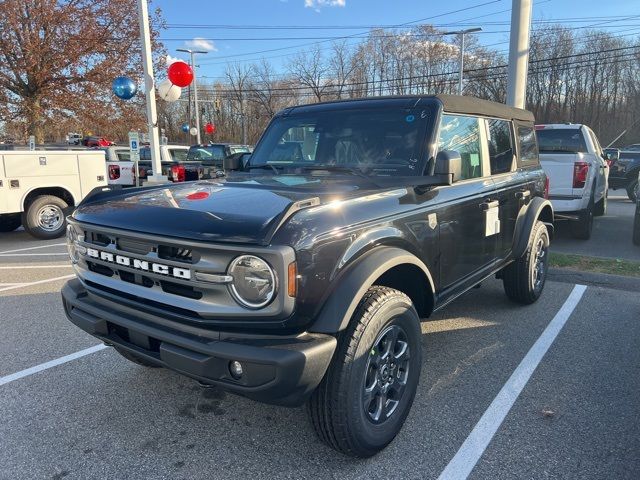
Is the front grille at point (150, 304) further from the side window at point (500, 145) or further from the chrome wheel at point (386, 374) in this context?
the side window at point (500, 145)

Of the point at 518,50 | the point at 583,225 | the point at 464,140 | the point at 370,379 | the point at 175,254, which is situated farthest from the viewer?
the point at 583,225

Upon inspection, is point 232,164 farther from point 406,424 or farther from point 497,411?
point 497,411

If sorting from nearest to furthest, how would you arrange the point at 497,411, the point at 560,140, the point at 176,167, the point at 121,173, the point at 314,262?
the point at 314,262 < the point at 497,411 < the point at 560,140 < the point at 176,167 < the point at 121,173

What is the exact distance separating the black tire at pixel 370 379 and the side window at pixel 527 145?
2835 mm

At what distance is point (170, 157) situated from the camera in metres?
17.1

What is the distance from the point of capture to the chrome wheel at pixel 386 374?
2.62 m

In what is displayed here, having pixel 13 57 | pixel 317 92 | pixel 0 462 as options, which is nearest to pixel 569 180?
pixel 0 462

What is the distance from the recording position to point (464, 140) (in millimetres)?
3791

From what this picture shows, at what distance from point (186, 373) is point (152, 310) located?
41 centimetres

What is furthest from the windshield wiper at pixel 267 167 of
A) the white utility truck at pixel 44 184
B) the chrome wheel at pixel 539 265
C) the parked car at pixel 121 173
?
the parked car at pixel 121 173

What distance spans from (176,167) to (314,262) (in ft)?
34.0

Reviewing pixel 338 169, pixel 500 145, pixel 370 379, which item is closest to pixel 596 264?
pixel 500 145

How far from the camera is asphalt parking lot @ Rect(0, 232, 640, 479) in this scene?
259 cm

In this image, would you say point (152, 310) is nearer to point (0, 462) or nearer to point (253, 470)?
point (253, 470)
